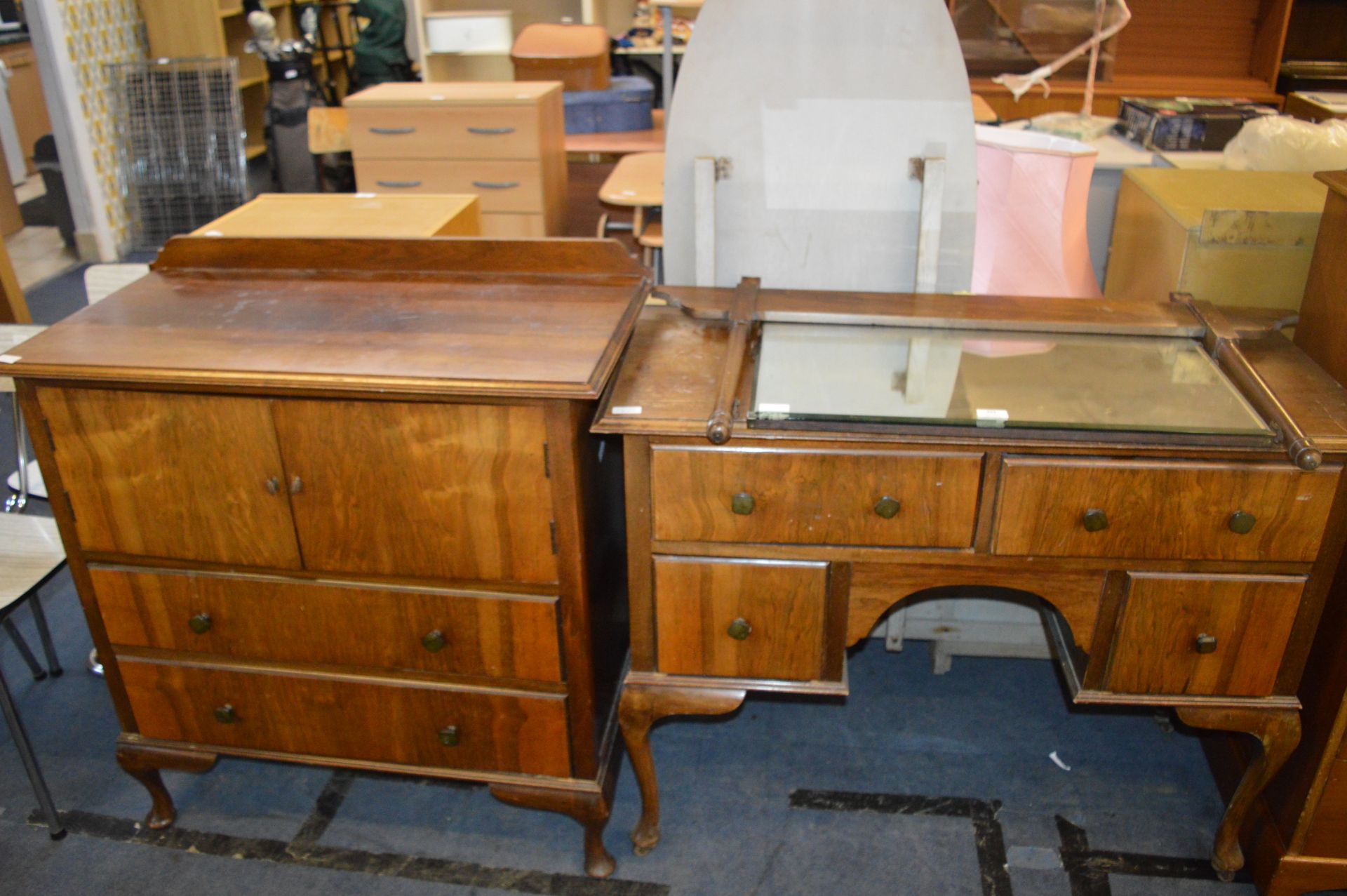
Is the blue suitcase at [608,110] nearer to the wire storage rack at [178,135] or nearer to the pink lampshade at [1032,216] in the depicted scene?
the wire storage rack at [178,135]

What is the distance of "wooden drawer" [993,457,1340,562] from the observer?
1524 millimetres

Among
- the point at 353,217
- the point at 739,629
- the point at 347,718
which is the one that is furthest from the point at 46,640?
the point at 739,629

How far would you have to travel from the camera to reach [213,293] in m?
1.88

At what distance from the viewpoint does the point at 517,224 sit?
4.15 meters

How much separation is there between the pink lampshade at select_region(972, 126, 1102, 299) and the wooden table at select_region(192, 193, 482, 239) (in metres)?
1.18

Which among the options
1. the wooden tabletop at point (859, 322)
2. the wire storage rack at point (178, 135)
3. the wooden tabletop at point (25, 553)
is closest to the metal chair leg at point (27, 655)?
the wooden tabletop at point (25, 553)

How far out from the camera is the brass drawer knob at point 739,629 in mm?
1722

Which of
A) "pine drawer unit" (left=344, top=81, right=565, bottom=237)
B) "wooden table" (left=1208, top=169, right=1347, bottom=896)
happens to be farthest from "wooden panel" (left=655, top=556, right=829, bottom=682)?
"pine drawer unit" (left=344, top=81, right=565, bottom=237)

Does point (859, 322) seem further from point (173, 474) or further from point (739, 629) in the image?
point (173, 474)

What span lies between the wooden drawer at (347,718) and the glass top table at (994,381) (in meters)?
0.72

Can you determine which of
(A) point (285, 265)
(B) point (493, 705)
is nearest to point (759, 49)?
(A) point (285, 265)

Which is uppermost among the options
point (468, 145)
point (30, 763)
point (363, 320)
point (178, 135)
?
point (363, 320)

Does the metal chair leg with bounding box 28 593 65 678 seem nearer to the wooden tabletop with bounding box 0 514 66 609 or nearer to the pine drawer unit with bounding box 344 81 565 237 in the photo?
the wooden tabletop with bounding box 0 514 66 609

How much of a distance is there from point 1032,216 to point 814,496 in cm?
111
